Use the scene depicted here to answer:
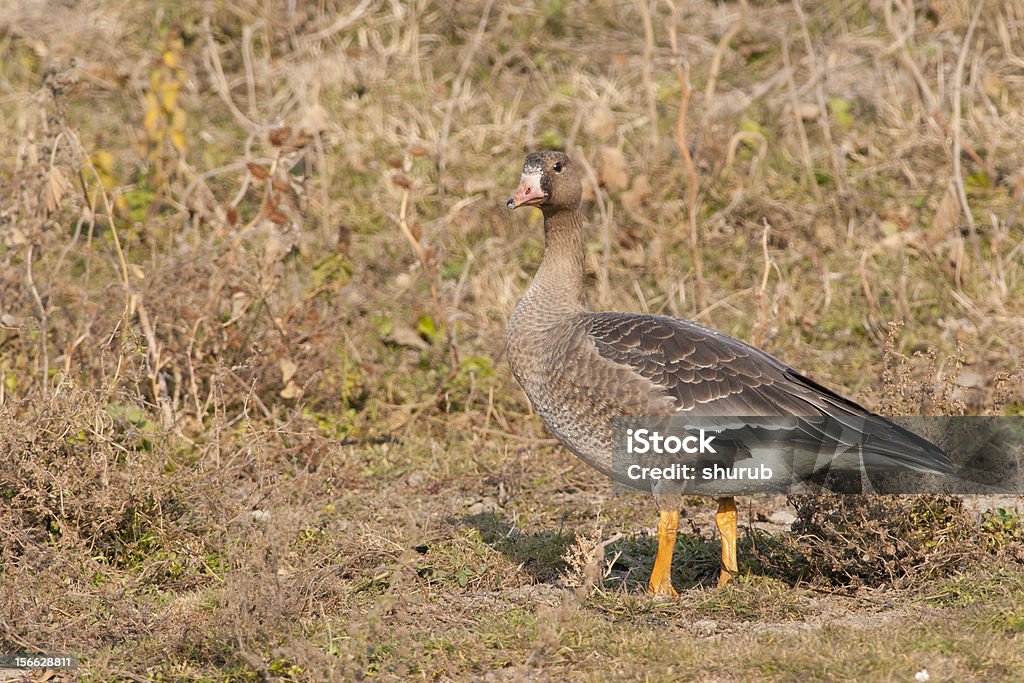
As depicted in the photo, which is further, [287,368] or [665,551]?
[287,368]

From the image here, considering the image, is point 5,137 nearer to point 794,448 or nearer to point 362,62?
point 362,62

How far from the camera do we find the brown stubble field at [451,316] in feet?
16.1

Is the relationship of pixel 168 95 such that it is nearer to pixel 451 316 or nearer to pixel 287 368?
pixel 451 316

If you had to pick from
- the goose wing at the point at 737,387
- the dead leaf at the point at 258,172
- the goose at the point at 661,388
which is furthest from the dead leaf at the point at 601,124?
the goose wing at the point at 737,387

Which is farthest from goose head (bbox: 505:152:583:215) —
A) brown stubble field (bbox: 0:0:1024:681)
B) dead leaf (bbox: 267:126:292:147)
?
dead leaf (bbox: 267:126:292:147)

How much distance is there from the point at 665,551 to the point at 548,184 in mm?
1879

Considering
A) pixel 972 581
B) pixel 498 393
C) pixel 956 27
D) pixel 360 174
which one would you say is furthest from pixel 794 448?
pixel 956 27

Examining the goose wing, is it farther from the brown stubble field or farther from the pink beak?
the pink beak

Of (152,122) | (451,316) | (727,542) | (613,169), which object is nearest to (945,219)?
(613,169)

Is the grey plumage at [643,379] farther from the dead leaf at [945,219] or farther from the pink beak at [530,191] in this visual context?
the dead leaf at [945,219]

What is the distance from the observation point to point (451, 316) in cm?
815

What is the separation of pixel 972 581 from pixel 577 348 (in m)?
1.95

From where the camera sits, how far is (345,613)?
16.8ft

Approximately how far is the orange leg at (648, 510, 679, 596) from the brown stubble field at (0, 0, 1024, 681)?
250mm
